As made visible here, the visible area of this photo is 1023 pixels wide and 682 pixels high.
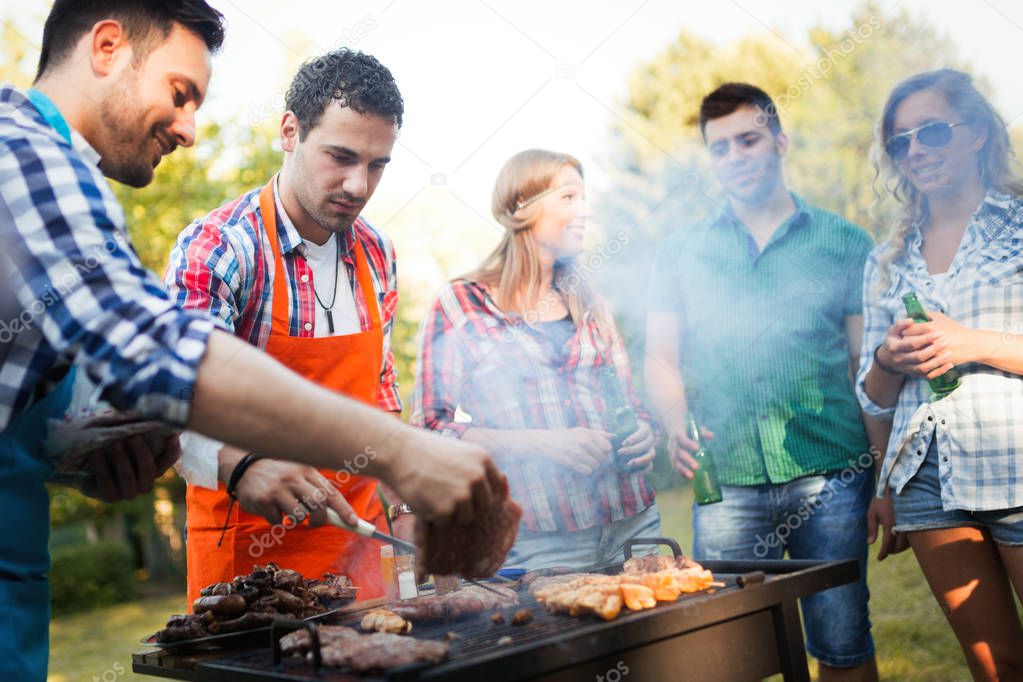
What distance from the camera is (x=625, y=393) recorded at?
4012mm

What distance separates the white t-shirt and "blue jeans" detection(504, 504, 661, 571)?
114cm

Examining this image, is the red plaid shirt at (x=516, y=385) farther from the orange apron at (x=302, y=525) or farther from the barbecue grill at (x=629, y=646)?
Answer: the barbecue grill at (x=629, y=646)

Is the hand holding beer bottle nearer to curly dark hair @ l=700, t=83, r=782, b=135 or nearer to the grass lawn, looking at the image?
curly dark hair @ l=700, t=83, r=782, b=135

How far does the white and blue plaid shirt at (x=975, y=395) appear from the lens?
3.24 metres

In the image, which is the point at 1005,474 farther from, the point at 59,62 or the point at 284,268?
the point at 59,62

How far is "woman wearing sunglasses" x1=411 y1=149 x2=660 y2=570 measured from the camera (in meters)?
3.74

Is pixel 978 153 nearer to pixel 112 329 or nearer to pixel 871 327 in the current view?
pixel 871 327

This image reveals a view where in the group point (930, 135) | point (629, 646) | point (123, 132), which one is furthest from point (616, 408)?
point (123, 132)

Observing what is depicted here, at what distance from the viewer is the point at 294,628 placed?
2094 millimetres

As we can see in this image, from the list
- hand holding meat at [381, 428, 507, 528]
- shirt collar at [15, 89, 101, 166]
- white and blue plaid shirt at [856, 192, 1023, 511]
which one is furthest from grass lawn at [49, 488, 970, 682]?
Answer: hand holding meat at [381, 428, 507, 528]

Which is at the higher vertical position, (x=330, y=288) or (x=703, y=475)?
(x=330, y=288)

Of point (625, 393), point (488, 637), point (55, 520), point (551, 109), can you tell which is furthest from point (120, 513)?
point (488, 637)

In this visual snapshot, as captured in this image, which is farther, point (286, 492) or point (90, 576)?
point (90, 576)

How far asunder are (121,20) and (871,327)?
9.83 feet
